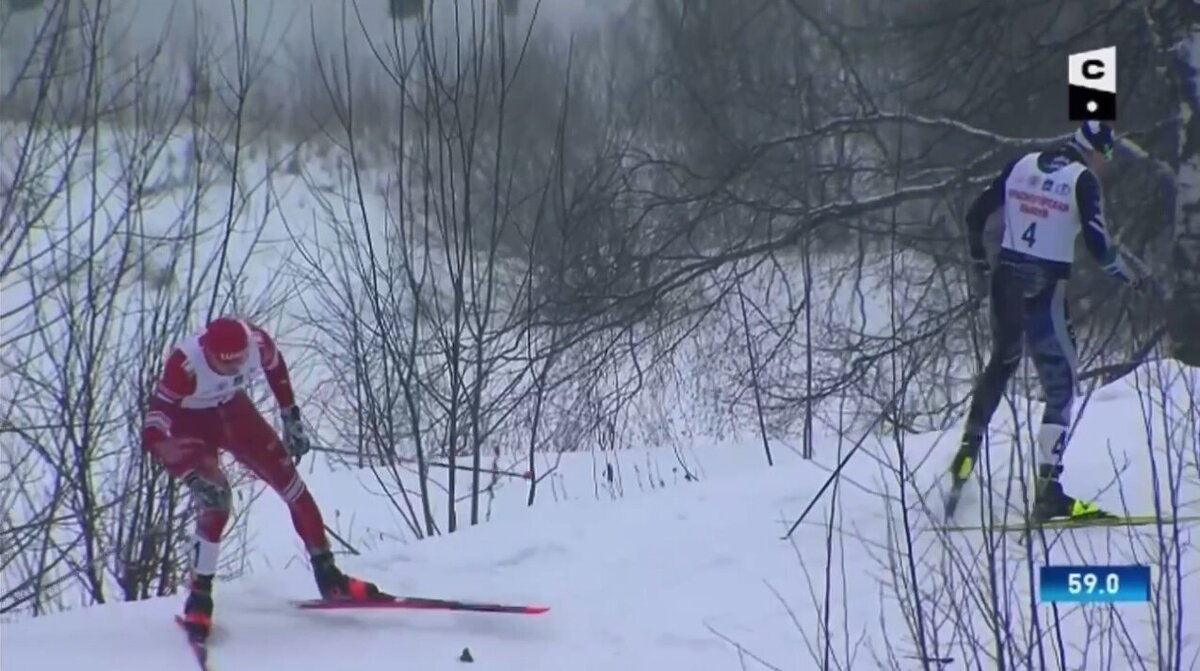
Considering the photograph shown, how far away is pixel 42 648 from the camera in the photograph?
4.98m

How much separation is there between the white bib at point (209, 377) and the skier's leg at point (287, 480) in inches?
3.3

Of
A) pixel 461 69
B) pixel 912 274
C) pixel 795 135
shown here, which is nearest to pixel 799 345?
pixel 912 274

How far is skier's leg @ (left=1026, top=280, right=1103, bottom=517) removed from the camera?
6035mm

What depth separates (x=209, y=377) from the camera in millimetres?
5406

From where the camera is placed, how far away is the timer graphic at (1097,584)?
3584 millimetres

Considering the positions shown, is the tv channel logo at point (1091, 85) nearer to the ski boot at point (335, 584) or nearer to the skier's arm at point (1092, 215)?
the skier's arm at point (1092, 215)

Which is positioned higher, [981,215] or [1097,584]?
[981,215]

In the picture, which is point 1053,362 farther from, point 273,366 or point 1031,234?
point 273,366

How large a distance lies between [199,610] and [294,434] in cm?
74

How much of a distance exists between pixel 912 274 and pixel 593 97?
616 centimetres

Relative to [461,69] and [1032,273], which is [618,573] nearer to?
[1032,273]

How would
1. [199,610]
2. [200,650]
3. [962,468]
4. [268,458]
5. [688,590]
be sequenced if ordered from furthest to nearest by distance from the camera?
[962,468] → [688,590] → [268,458] → [199,610] → [200,650]

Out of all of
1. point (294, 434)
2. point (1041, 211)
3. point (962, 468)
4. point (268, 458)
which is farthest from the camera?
point (962, 468)

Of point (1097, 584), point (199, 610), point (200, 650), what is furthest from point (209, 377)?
point (1097, 584)
